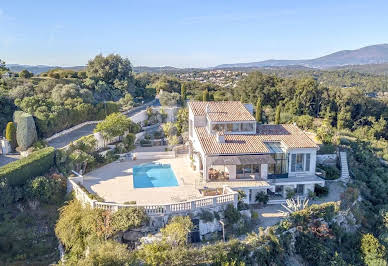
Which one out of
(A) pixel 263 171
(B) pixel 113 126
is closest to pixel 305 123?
(A) pixel 263 171

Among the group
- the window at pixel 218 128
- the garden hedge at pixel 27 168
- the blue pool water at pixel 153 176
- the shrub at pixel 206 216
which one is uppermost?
the window at pixel 218 128

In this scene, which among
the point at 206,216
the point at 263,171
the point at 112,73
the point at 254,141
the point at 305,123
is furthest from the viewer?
the point at 112,73

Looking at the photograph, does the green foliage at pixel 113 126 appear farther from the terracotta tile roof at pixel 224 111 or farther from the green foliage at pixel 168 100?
the green foliage at pixel 168 100

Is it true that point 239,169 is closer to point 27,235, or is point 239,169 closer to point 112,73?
point 27,235

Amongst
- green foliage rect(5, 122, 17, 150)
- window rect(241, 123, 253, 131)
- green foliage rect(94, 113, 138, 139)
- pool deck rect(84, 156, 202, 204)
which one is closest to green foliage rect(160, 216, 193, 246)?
pool deck rect(84, 156, 202, 204)

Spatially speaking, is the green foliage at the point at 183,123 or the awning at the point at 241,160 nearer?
the awning at the point at 241,160

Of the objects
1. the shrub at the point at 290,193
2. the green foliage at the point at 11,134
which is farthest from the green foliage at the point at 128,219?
the green foliage at the point at 11,134

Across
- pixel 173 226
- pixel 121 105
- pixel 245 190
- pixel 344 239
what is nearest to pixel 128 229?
pixel 173 226
